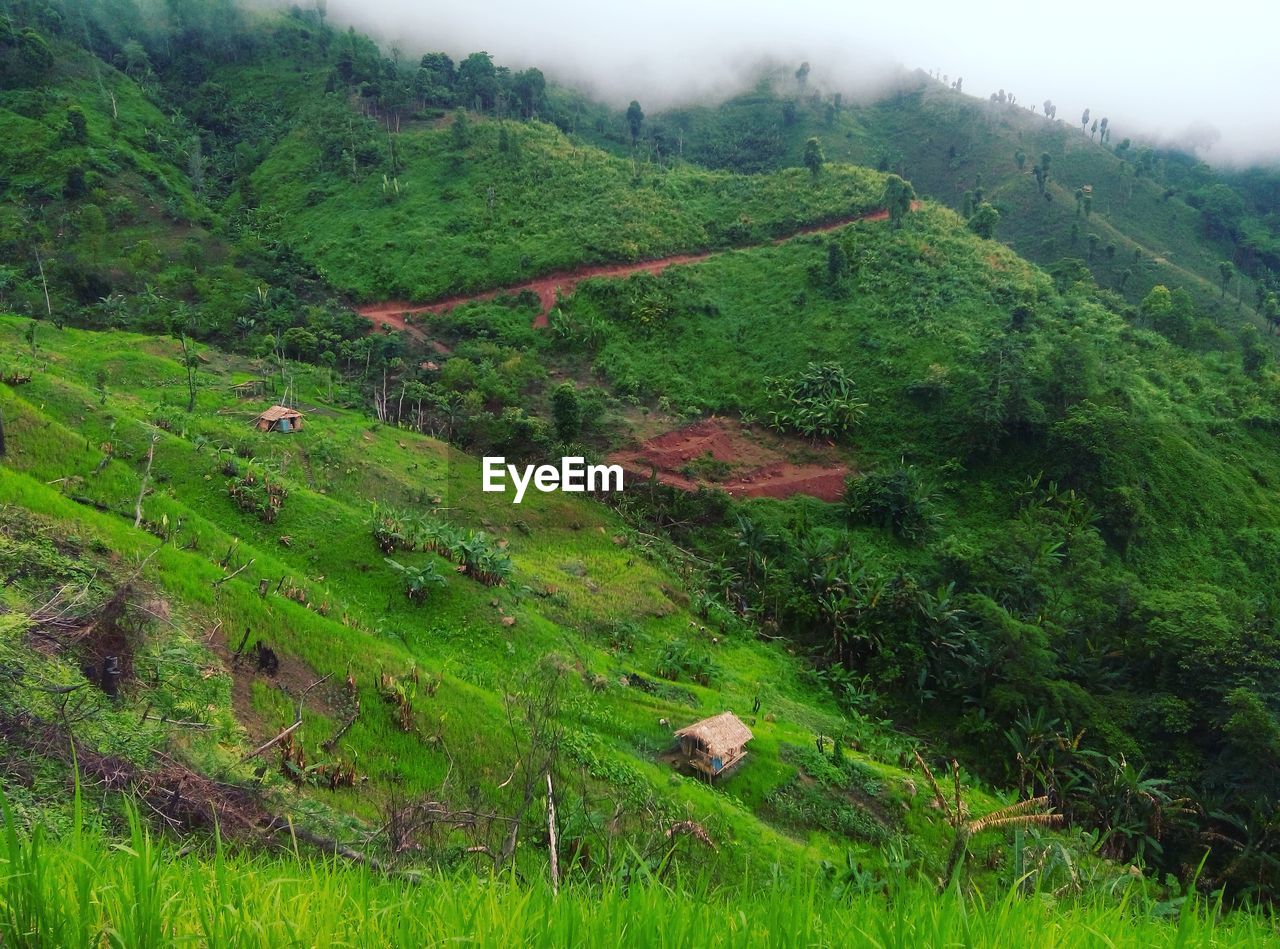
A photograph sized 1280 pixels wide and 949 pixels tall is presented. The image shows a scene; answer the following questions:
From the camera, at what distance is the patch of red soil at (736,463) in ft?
110

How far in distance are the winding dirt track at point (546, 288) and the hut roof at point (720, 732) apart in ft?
113

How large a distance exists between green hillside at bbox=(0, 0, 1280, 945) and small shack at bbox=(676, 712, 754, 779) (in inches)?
13.0

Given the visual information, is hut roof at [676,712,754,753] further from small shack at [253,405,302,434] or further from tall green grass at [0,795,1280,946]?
small shack at [253,405,302,434]

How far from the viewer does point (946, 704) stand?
22203 mm

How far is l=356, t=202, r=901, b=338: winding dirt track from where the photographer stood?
46.1m

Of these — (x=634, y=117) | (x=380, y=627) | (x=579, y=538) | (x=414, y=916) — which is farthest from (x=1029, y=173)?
(x=414, y=916)

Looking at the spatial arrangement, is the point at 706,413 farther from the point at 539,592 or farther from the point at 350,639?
the point at 350,639

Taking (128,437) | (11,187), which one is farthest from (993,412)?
(11,187)

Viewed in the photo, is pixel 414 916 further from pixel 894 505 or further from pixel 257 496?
pixel 894 505

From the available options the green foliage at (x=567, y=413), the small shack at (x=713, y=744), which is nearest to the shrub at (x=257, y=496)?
the small shack at (x=713, y=744)

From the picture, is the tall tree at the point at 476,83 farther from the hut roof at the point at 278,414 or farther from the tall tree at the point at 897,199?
the hut roof at the point at 278,414

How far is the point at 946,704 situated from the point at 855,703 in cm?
296

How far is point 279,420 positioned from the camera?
26469 millimetres

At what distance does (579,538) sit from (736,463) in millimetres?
11290
